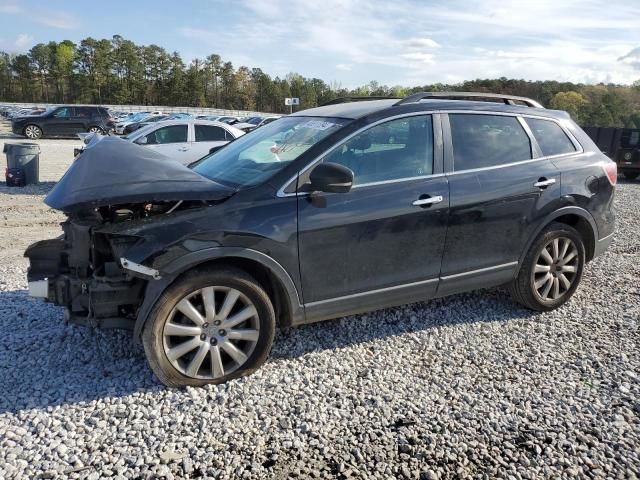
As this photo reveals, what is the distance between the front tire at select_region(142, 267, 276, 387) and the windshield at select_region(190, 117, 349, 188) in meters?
0.74

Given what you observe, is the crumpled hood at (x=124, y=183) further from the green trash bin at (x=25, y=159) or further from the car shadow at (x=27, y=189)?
the green trash bin at (x=25, y=159)

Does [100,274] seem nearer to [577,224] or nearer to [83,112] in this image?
[577,224]

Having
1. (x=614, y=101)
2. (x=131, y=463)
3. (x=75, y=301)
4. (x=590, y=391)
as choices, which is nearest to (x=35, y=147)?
(x=75, y=301)

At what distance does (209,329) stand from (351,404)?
3.37ft

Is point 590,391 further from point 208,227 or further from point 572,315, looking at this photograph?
point 208,227

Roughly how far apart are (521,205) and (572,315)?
4.03 feet

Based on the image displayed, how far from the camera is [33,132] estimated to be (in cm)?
2864

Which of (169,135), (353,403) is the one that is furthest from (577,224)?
(169,135)

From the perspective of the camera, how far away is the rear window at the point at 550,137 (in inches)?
184

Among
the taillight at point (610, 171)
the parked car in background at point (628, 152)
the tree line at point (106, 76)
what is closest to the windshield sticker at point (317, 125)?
the taillight at point (610, 171)

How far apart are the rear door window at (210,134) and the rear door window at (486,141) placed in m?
8.97

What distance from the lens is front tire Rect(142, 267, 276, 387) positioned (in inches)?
128

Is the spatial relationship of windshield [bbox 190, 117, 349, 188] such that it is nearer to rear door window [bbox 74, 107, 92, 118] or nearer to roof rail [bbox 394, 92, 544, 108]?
roof rail [bbox 394, 92, 544, 108]

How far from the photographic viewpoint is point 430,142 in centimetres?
408
